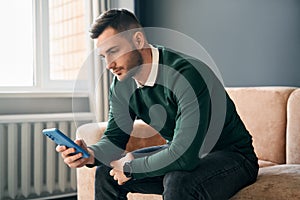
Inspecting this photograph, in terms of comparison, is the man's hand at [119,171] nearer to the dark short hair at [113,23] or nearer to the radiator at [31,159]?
the dark short hair at [113,23]

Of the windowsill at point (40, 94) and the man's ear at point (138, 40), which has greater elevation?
the man's ear at point (138, 40)

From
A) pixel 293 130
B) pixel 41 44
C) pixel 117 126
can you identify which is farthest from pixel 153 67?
pixel 41 44

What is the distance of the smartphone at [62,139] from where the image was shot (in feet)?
4.14

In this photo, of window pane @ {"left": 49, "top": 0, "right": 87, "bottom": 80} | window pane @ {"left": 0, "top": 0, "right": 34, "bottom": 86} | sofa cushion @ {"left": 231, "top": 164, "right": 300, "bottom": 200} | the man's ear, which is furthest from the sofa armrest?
window pane @ {"left": 0, "top": 0, "right": 34, "bottom": 86}

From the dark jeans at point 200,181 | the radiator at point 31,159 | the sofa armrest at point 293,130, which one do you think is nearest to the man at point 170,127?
the dark jeans at point 200,181

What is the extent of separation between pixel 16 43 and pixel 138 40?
1.77m

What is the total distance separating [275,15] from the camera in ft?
7.54

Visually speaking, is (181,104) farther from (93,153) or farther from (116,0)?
(116,0)

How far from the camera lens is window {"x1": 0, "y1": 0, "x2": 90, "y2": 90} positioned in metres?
2.84

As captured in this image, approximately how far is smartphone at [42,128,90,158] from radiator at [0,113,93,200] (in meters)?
1.35

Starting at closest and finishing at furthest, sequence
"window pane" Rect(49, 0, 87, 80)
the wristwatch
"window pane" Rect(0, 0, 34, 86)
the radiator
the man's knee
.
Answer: the man's knee → the wristwatch → the radiator → "window pane" Rect(0, 0, 34, 86) → "window pane" Rect(49, 0, 87, 80)

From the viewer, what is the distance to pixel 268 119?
6.43ft

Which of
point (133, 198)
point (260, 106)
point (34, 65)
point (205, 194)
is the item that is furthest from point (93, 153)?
point (34, 65)

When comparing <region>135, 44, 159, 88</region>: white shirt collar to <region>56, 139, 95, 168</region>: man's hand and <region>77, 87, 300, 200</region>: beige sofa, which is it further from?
<region>77, 87, 300, 200</region>: beige sofa
